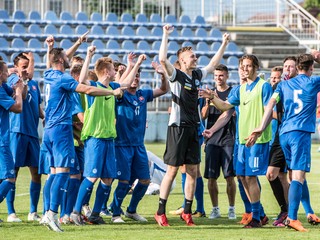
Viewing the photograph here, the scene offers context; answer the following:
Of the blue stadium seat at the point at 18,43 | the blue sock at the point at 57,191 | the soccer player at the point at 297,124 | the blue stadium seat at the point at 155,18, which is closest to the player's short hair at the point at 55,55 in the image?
the blue sock at the point at 57,191

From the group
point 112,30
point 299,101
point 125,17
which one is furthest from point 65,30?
point 299,101

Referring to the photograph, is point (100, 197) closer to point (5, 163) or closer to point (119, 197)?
point (119, 197)

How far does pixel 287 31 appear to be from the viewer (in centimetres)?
3212

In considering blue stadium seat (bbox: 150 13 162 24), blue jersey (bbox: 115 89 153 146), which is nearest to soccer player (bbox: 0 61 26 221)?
blue jersey (bbox: 115 89 153 146)

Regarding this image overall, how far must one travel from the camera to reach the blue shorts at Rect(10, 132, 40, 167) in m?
11.2

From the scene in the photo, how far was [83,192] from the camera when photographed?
1067 centimetres

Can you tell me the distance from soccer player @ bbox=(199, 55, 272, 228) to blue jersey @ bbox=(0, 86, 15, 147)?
276 cm

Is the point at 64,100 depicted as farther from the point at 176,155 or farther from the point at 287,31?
the point at 287,31

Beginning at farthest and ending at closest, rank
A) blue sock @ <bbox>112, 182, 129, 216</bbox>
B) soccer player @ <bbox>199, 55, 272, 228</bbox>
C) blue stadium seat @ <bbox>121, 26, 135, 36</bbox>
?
blue stadium seat @ <bbox>121, 26, 135, 36</bbox>, blue sock @ <bbox>112, 182, 129, 216</bbox>, soccer player @ <bbox>199, 55, 272, 228</bbox>

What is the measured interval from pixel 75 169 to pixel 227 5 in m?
22.1

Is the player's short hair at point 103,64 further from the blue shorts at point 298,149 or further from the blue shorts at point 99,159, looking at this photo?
the blue shorts at point 298,149

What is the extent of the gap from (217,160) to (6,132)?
3.09 meters

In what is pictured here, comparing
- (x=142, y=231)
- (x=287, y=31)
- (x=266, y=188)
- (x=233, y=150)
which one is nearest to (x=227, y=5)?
(x=287, y=31)

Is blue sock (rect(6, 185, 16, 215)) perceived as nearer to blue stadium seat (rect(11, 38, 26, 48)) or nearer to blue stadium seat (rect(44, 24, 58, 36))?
blue stadium seat (rect(11, 38, 26, 48))
